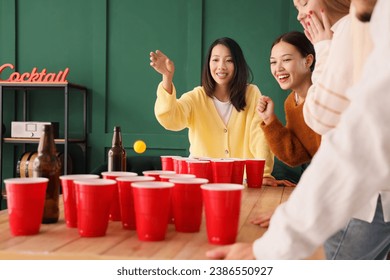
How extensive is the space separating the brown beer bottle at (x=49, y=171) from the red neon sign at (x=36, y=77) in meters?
3.01

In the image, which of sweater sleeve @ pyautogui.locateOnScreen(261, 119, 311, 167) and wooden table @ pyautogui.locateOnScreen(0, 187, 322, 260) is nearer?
wooden table @ pyautogui.locateOnScreen(0, 187, 322, 260)

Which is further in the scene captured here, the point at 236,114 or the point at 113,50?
the point at 113,50

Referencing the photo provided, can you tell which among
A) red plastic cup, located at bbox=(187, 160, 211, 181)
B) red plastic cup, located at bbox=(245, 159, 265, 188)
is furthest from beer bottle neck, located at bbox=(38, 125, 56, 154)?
red plastic cup, located at bbox=(245, 159, 265, 188)

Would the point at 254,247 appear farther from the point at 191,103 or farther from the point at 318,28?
the point at 191,103

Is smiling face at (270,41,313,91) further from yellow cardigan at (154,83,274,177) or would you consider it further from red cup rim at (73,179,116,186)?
red cup rim at (73,179,116,186)

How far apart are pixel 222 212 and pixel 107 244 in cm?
27

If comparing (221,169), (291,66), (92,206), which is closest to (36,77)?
(291,66)

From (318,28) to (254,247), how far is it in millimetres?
942

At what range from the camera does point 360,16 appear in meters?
0.94

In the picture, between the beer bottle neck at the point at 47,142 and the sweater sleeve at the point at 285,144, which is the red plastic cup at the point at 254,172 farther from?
the beer bottle neck at the point at 47,142

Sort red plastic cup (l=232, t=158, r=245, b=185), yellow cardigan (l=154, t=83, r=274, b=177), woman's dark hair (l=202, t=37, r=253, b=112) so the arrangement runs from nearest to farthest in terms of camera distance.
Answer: red plastic cup (l=232, t=158, r=245, b=185) < yellow cardigan (l=154, t=83, r=274, b=177) < woman's dark hair (l=202, t=37, r=253, b=112)

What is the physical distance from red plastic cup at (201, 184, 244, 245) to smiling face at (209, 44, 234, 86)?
1924 mm

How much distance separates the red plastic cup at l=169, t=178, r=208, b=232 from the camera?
3.53 feet
